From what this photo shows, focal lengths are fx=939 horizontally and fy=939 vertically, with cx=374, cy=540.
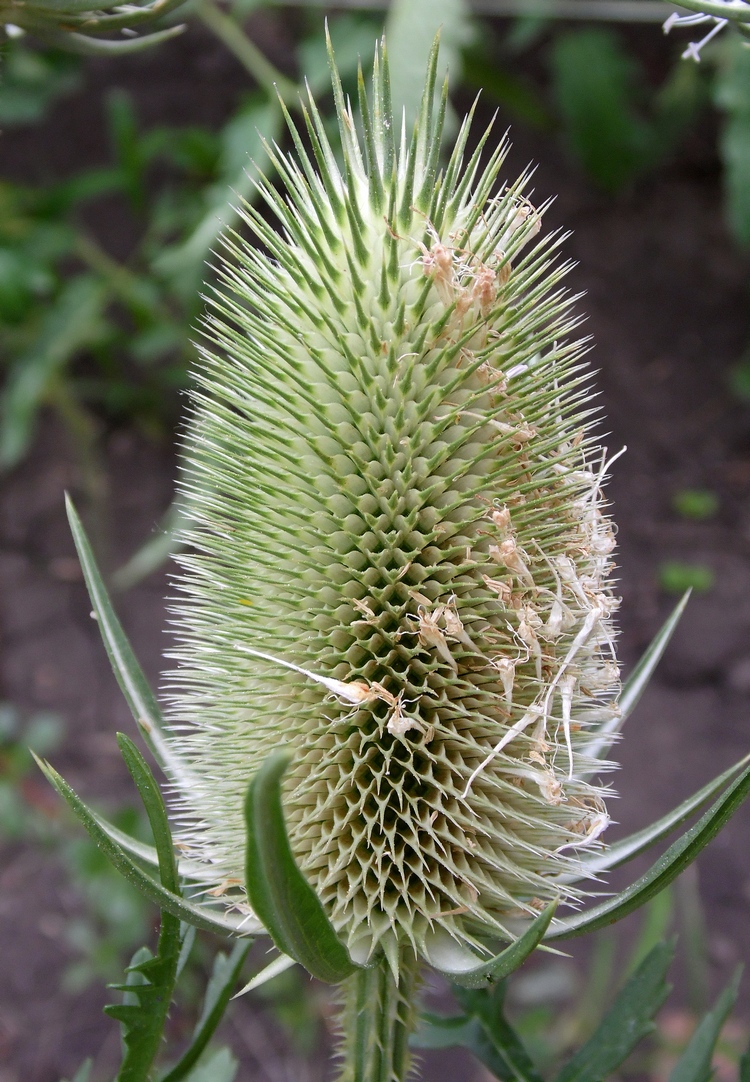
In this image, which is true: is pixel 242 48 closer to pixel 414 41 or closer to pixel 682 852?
pixel 414 41

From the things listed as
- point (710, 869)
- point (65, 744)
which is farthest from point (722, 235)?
point (65, 744)

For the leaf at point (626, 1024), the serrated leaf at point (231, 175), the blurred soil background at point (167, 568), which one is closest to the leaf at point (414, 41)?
the serrated leaf at point (231, 175)

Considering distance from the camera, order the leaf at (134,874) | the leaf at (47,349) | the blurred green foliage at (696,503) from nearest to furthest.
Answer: the leaf at (134,874) → the leaf at (47,349) → the blurred green foliage at (696,503)

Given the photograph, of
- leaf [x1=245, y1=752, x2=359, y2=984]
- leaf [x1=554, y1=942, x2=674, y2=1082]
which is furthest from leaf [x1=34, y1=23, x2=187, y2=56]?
leaf [x1=554, y1=942, x2=674, y2=1082]

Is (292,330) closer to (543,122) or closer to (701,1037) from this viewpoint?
(701,1037)

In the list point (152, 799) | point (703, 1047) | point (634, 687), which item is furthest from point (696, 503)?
point (152, 799)

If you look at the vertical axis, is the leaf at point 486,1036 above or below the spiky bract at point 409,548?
below

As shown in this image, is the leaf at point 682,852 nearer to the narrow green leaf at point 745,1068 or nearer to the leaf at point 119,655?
the narrow green leaf at point 745,1068
